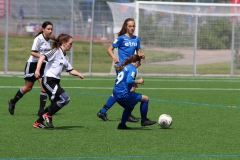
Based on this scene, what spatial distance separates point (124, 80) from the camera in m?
10.1

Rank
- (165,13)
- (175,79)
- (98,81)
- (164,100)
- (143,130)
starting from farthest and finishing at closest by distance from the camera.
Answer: (165,13), (175,79), (98,81), (164,100), (143,130)

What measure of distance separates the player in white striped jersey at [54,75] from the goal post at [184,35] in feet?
47.7

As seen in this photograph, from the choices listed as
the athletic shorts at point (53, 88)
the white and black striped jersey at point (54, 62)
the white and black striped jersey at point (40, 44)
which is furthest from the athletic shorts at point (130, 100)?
the white and black striped jersey at point (40, 44)

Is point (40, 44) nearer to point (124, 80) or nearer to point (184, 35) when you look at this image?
point (124, 80)

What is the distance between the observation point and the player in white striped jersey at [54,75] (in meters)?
10.2

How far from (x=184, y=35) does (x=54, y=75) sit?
52.0 feet

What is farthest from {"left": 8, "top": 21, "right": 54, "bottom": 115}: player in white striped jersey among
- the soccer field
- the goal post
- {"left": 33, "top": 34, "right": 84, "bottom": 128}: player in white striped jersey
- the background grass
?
the background grass

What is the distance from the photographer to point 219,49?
26.0 metres

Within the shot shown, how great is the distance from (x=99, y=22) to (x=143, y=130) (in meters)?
16.6

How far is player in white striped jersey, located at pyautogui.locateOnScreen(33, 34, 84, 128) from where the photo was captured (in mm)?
10227

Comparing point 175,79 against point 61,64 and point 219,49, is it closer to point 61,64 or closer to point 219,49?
point 219,49

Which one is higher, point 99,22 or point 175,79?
point 99,22

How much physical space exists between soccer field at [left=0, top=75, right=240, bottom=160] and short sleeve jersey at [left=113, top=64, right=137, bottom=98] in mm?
615

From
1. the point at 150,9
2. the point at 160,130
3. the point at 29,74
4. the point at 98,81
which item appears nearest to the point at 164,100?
the point at 29,74
